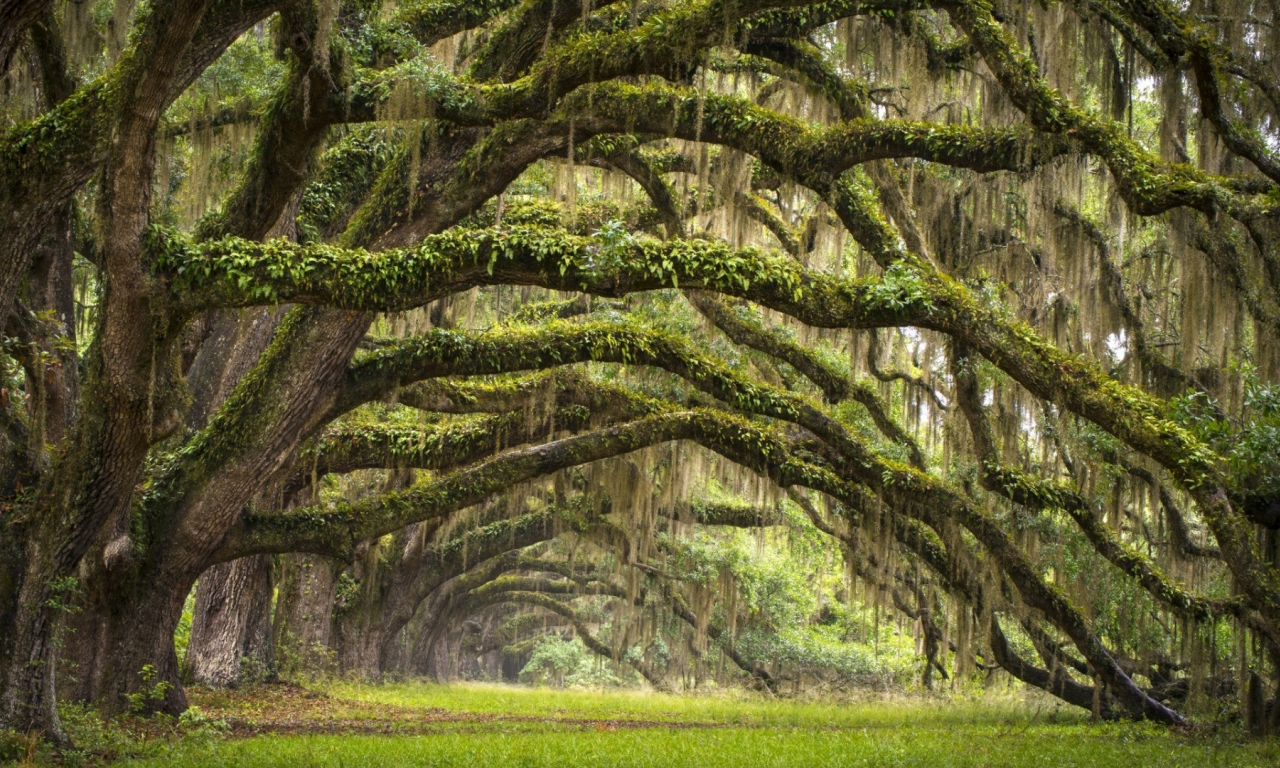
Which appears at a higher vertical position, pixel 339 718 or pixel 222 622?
pixel 222 622

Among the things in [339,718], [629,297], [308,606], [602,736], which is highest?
[629,297]

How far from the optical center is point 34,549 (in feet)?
24.3

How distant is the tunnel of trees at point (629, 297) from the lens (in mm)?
7160

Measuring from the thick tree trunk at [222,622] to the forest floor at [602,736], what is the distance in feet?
1.48

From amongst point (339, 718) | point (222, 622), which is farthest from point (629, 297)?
point (222, 622)

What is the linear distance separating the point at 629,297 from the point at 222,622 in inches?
269

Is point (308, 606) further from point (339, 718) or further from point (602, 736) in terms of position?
point (602, 736)

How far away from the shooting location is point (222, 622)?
14.0 m

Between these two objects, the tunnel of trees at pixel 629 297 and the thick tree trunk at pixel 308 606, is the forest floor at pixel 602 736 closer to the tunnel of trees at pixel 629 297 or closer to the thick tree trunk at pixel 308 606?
the tunnel of trees at pixel 629 297

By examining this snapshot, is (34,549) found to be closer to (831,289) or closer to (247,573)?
(831,289)

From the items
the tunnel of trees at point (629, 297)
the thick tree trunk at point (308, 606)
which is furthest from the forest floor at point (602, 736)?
the thick tree trunk at point (308, 606)

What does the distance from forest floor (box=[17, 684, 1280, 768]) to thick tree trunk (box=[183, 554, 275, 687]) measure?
0.45m

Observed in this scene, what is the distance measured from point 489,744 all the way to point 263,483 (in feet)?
9.76

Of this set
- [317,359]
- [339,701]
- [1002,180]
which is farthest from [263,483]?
[1002,180]
